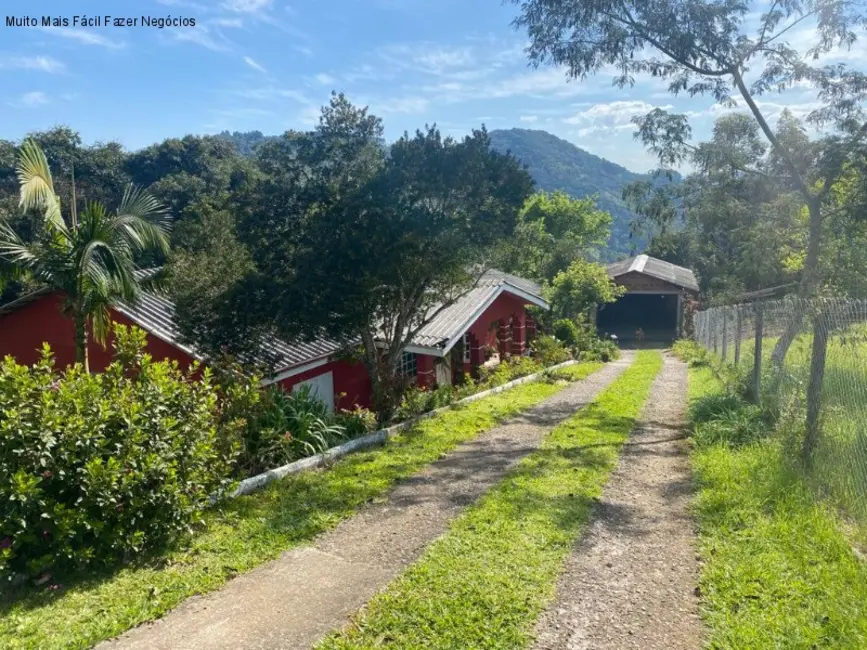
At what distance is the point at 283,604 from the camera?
4.22 meters

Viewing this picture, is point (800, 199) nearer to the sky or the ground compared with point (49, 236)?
nearer to the sky

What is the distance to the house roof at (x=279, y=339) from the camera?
10.6m

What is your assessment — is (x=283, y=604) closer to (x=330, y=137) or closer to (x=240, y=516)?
(x=240, y=516)

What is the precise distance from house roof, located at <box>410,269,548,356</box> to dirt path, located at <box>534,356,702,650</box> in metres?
4.81

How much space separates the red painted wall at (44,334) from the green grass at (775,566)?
1052 centimetres

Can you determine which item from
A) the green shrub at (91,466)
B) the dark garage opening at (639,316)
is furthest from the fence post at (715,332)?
the dark garage opening at (639,316)

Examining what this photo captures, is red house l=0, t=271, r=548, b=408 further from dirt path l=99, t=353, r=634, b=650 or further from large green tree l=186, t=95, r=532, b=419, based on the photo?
dirt path l=99, t=353, r=634, b=650

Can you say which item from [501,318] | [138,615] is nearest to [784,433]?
[138,615]

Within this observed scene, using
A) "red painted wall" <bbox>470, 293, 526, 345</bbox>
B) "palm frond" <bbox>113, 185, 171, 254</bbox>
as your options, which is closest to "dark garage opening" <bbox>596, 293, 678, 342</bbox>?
"red painted wall" <bbox>470, 293, 526, 345</bbox>

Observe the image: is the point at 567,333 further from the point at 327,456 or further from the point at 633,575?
the point at 633,575

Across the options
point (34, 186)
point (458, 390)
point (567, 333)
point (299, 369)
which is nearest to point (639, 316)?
point (567, 333)

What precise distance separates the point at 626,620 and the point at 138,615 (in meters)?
3.28

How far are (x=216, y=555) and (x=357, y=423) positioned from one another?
A: 449 centimetres

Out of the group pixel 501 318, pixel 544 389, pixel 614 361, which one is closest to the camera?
pixel 544 389
